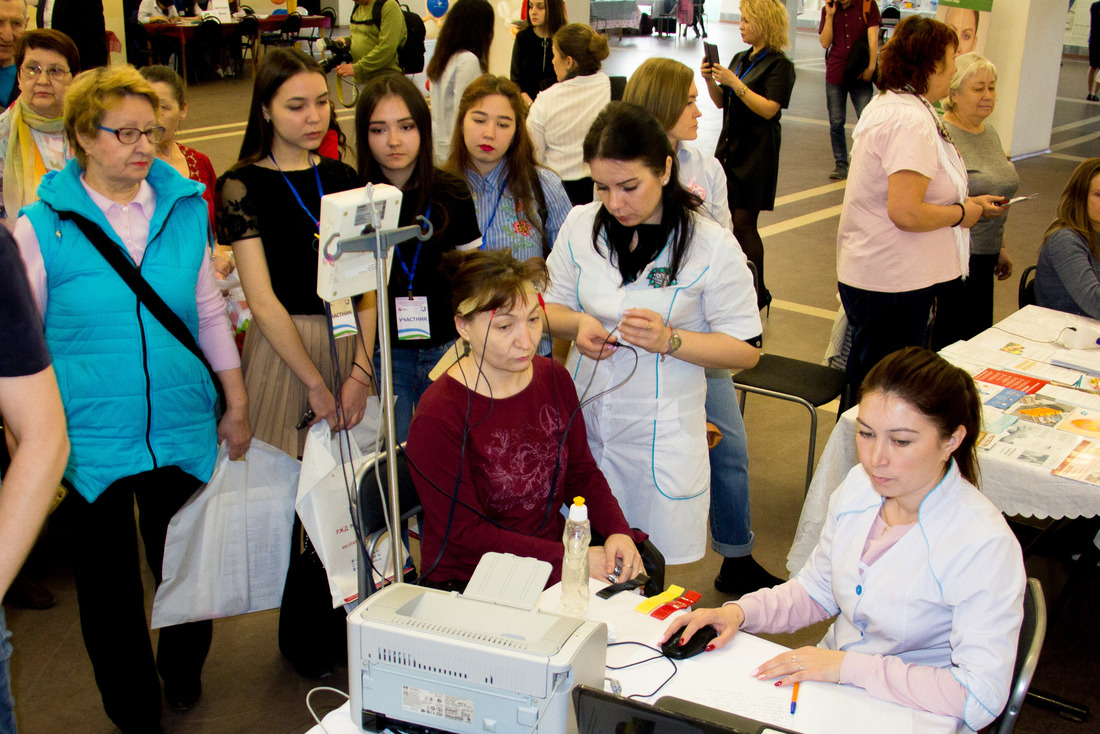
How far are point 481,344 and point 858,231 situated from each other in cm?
189

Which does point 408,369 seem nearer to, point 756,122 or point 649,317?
point 649,317

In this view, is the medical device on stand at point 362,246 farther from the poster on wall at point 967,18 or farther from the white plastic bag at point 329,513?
the poster on wall at point 967,18

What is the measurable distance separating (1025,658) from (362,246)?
1310 millimetres

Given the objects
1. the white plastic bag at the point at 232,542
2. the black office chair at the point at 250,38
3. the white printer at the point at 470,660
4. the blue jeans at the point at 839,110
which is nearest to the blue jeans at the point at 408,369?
the white plastic bag at the point at 232,542

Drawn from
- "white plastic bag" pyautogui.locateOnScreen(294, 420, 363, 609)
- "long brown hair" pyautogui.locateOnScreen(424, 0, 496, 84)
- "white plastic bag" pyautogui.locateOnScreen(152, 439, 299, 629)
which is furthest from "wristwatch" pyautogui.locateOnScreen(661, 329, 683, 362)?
"long brown hair" pyautogui.locateOnScreen(424, 0, 496, 84)

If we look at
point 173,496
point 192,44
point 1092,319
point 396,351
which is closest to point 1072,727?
point 1092,319

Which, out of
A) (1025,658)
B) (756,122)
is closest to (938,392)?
(1025,658)

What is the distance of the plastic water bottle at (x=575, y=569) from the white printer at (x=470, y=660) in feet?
1.05

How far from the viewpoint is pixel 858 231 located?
3432mm

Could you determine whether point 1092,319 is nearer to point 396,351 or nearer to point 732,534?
point 732,534

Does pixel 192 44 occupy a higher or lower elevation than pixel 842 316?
higher

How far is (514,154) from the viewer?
2.94m

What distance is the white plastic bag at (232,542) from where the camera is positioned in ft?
7.74

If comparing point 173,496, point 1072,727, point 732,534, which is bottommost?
point 1072,727
